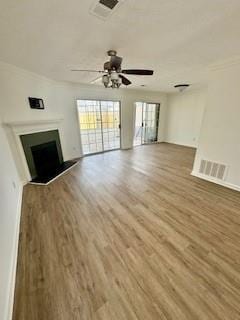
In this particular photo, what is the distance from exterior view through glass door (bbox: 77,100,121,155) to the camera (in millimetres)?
4963

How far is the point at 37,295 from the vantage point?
1.23 m

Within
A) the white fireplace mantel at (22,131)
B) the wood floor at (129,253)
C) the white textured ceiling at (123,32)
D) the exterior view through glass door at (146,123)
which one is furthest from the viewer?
the exterior view through glass door at (146,123)

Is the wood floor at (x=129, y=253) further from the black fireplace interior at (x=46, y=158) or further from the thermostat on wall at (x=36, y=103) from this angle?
the thermostat on wall at (x=36, y=103)

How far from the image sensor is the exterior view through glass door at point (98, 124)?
4963mm

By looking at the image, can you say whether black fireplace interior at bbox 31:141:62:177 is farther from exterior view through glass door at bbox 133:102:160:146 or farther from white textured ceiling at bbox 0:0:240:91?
exterior view through glass door at bbox 133:102:160:146

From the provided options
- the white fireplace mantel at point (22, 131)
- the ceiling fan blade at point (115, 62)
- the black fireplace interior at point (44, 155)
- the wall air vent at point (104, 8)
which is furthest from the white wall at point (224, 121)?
the white fireplace mantel at point (22, 131)

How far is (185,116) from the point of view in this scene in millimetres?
6316

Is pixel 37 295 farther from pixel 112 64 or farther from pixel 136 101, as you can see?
pixel 136 101

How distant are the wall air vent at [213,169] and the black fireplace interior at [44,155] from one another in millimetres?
3579

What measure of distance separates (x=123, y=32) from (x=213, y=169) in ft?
10.1

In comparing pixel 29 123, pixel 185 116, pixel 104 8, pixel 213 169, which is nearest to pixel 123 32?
pixel 104 8

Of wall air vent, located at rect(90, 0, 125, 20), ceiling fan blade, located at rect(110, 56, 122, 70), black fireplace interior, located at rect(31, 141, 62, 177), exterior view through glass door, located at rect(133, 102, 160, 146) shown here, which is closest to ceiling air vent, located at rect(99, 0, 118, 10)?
wall air vent, located at rect(90, 0, 125, 20)

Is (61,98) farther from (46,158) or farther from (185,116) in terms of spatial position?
(185,116)

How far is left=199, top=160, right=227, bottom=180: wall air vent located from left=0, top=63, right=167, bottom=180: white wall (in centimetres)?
337
